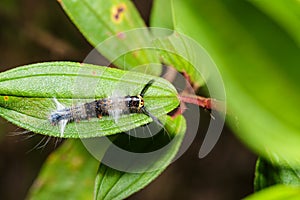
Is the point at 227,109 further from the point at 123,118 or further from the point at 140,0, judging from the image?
the point at 140,0

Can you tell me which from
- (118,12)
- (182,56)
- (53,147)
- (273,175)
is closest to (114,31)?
(118,12)

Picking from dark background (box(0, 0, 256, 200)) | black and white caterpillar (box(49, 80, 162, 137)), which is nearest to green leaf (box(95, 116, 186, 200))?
black and white caterpillar (box(49, 80, 162, 137))

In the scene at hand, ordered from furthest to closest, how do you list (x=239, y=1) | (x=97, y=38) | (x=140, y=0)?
1. (x=140, y=0)
2. (x=97, y=38)
3. (x=239, y=1)

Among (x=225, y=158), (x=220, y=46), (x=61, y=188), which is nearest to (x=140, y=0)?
(x=225, y=158)

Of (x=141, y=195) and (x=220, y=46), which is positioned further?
(x=141, y=195)

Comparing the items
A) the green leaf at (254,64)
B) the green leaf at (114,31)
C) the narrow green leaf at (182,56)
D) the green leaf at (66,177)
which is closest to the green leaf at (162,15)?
the green leaf at (114,31)

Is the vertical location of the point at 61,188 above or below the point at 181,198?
above

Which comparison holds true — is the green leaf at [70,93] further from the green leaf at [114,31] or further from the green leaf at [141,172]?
the green leaf at [114,31]

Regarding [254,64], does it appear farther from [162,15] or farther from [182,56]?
[162,15]
